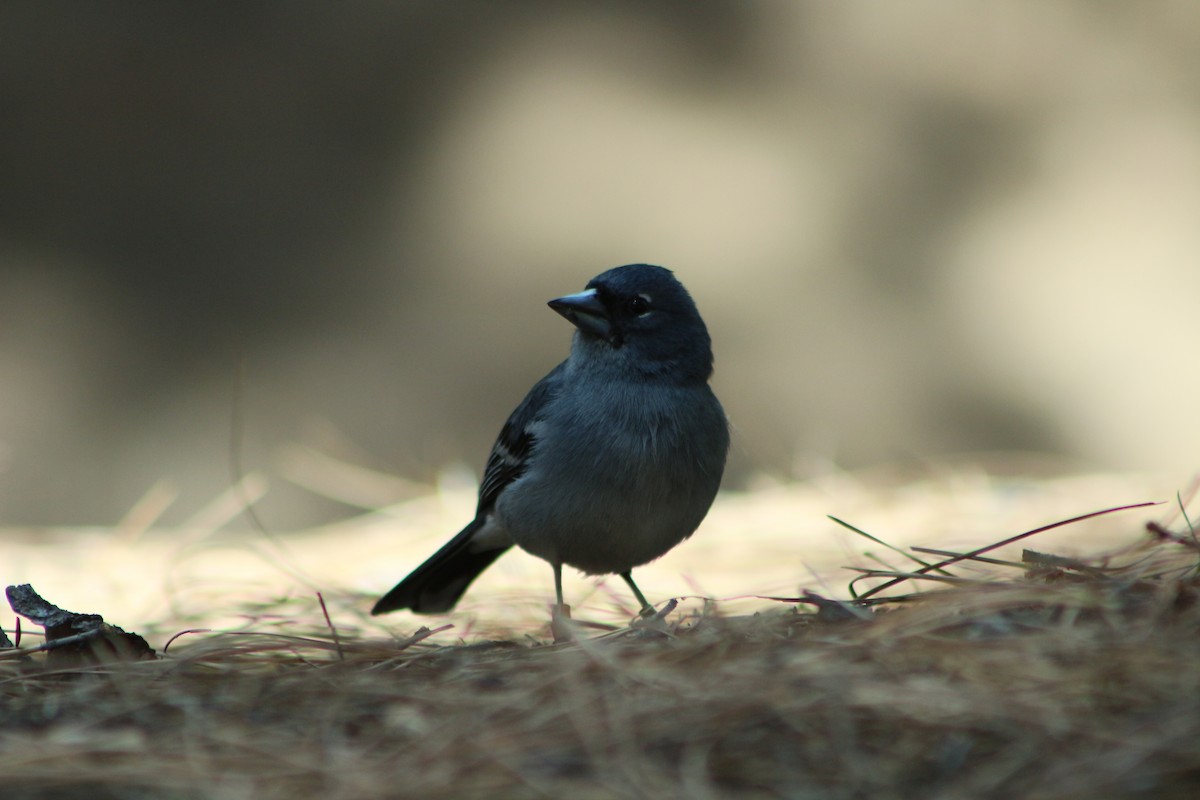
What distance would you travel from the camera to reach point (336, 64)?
5.88 meters

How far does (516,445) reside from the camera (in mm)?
3516

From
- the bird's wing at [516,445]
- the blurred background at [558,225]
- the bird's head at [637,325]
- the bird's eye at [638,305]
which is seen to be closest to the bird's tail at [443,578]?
the bird's wing at [516,445]

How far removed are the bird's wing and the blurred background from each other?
1.95m

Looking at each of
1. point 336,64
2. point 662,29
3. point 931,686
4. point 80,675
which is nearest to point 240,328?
point 336,64

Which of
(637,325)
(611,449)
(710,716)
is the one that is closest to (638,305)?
(637,325)

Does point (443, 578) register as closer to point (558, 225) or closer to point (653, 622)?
point (653, 622)

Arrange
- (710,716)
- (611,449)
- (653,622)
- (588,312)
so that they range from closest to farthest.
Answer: (710,716)
(653,622)
(611,449)
(588,312)

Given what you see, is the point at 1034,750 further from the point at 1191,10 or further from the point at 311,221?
the point at 1191,10

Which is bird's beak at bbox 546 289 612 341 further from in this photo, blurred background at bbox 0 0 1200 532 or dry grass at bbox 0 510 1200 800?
blurred background at bbox 0 0 1200 532

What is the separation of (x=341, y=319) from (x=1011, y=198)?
369cm

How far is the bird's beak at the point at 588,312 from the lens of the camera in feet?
11.0

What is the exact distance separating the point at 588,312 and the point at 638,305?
16 centimetres

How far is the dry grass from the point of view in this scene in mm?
1417

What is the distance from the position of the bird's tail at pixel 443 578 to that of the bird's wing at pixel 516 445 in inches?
4.8
